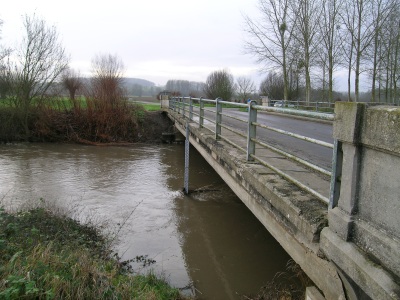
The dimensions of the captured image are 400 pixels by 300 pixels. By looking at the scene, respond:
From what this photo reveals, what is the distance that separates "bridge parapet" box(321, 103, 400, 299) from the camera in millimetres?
2211

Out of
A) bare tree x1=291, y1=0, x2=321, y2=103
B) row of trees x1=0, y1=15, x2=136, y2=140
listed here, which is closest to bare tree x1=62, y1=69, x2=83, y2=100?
row of trees x1=0, y1=15, x2=136, y2=140

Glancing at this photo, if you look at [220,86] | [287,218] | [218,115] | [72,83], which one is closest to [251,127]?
[287,218]

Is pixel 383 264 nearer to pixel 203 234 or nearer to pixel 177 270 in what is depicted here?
pixel 177 270

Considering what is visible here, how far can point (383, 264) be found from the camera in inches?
90.3

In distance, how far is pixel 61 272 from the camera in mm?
3918

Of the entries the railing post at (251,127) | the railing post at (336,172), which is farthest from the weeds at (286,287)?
the railing post at (336,172)

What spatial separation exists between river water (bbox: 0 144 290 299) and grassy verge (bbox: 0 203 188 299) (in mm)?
661

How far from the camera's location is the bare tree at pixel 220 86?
45031mm

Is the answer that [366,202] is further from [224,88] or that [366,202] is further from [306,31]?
[224,88]

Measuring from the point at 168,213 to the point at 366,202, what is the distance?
6.88 metres

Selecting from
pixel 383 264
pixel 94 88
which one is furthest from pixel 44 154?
pixel 383 264

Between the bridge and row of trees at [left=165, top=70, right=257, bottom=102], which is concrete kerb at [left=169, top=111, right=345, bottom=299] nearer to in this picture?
the bridge

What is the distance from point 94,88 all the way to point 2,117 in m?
6.10

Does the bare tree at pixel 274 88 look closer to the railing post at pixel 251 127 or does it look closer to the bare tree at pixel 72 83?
the bare tree at pixel 72 83
